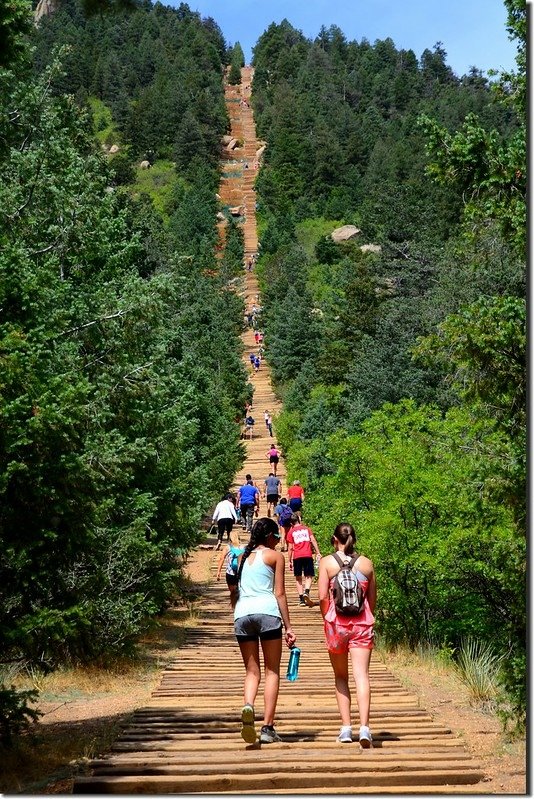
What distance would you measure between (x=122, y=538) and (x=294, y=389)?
137ft

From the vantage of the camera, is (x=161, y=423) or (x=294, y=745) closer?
(x=294, y=745)

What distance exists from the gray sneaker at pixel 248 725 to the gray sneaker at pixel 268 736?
22cm

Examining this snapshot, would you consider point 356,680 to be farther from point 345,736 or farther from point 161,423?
point 161,423

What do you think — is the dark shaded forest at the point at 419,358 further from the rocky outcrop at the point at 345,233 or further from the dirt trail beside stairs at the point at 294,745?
the rocky outcrop at the point at 345,233

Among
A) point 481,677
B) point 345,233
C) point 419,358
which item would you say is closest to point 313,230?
point 345,233

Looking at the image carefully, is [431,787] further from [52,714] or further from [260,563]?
[52,714]

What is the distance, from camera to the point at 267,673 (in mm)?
7457

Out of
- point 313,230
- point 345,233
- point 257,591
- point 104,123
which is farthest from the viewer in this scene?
point 104,123

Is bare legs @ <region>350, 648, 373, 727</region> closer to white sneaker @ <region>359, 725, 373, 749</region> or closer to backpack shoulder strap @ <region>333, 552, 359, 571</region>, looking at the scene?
white sneaker @ <region>359, 725, 373, 749</region>

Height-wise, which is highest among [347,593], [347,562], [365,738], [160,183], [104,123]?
[104,123]

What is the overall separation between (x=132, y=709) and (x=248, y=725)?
12.5ft

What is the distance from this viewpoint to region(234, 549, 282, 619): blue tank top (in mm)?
7531

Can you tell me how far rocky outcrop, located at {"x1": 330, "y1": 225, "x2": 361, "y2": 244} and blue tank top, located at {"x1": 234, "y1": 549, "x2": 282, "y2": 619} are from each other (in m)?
80.8

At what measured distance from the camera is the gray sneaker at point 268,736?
725cm
